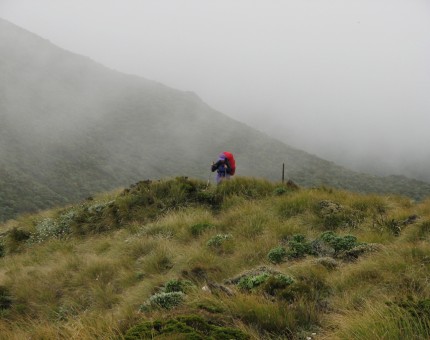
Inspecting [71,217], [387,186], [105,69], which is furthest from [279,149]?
[71,217]

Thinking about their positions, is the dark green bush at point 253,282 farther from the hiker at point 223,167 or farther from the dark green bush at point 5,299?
the hiker at point 223,167

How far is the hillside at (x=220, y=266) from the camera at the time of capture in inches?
178

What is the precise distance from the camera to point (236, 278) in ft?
22.1

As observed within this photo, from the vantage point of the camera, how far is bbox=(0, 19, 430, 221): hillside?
6644cm

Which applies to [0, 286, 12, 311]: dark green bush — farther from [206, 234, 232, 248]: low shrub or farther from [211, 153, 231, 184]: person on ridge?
[211, 153, 231, 184]: person on ridge

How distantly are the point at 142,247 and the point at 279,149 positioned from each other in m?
87.3

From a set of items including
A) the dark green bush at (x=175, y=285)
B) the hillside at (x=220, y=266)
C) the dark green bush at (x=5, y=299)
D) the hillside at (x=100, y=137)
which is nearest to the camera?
the hillside at (x=220, y=266)

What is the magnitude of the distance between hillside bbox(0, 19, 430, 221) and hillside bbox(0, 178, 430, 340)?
127 ft

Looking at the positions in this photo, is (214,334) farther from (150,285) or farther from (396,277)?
(150,285)

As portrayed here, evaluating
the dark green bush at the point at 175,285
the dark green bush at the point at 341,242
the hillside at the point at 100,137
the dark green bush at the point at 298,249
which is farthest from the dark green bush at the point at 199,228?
the hillside at the point at 100,137

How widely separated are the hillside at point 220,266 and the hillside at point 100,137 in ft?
127

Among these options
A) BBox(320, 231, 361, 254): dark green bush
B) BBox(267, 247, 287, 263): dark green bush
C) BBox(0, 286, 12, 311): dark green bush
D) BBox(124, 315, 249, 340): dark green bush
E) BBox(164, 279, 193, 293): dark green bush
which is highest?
BBox(320, 231, 361, 254): dark green bush

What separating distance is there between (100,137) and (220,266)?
8252 centimetres

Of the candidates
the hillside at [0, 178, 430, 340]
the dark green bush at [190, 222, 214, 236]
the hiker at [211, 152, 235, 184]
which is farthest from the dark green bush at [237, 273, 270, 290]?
the hiker at [211, 152, 235, 184]
